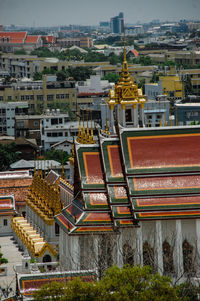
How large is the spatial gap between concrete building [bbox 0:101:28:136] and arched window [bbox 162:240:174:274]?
80.4 meters

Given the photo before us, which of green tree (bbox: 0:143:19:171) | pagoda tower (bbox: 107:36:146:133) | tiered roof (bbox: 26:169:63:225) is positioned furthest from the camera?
green tree (bbox: 0:143:19:171)

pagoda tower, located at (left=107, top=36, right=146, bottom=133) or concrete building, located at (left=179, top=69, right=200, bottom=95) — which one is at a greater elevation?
pagoda tower, located at (left=107, top=36, right=146, bottom=133)

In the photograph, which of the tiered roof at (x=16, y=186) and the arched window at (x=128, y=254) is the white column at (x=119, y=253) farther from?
the tiered roof at (x=16, y=186)

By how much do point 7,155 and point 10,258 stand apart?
37.9 meters

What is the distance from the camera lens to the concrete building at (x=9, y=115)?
439 feet

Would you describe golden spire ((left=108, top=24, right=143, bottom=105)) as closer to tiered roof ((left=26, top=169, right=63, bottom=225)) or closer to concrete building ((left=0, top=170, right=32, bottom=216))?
tiered roof ((left=26, top=169, right=63, bottom=225))

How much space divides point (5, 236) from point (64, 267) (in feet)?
65.4

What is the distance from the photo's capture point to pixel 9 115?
134250 millimetres

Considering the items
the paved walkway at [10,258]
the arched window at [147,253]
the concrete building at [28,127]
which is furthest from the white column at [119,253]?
the concrete building at [28,127]

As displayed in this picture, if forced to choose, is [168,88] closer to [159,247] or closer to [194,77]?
[194,77]

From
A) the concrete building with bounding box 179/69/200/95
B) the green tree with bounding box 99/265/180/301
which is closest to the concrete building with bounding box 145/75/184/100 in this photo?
the concrete building with bounding box 179/69/200/95

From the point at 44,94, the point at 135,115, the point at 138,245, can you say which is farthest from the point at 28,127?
the point at 138,245

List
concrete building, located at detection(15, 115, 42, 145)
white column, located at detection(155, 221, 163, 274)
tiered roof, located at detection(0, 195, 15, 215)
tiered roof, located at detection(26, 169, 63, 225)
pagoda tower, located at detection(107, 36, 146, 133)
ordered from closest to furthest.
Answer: white column, located at detection(155, 221, 163, 274) < pagoda tower, located at detection(107, 36, 146, 133) < tiered roof, located at detection(26, 169, 63, 225) < tiered roof, located at detection(0, 195, 15, 215) < concrete building, located at detection(15, 115, 42, 145)

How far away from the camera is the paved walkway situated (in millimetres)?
57619
